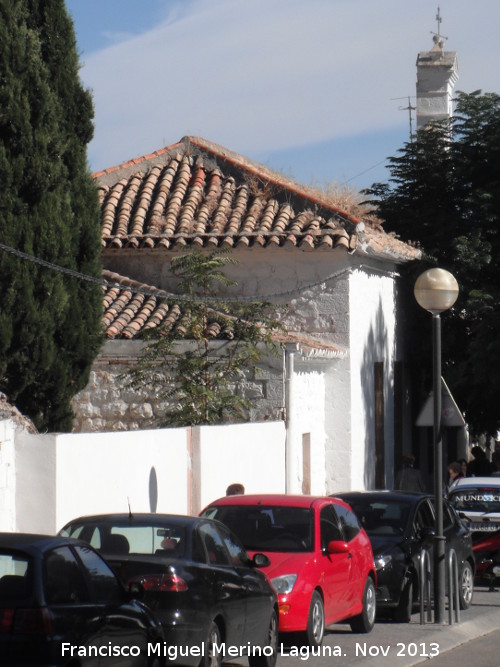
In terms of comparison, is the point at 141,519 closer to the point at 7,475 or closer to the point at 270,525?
the point at 270,525

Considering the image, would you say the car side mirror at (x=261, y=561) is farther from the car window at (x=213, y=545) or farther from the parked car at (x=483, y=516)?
the parked car at (x=483, y=516)

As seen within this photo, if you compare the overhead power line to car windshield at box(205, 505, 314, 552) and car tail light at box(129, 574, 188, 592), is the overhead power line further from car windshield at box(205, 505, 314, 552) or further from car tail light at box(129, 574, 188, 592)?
car tail light at box(129, 574, 188, 592)

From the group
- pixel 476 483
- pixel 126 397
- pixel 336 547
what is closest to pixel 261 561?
pixel 336 547

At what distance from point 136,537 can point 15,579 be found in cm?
279

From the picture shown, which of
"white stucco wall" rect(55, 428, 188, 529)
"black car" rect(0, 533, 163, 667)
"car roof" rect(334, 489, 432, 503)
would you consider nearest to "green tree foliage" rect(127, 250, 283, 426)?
"white stucco wall" rect(55, 428, 188, 529)

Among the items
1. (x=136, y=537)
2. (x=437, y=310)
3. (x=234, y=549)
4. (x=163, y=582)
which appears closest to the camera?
(x=163, y=582)

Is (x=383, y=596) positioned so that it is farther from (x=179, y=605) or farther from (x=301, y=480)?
(x=301, y=480)

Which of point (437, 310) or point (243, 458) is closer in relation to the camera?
point (437, 310)

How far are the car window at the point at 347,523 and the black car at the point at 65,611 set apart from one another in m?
4.58

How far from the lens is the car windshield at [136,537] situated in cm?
966

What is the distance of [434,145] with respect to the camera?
29.3m

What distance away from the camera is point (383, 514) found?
14992 mm

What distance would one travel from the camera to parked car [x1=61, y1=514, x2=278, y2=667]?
8992 millimetres

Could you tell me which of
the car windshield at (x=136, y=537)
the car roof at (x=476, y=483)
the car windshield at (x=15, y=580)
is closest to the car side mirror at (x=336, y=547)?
the car windshield at (x=136, y=537)
